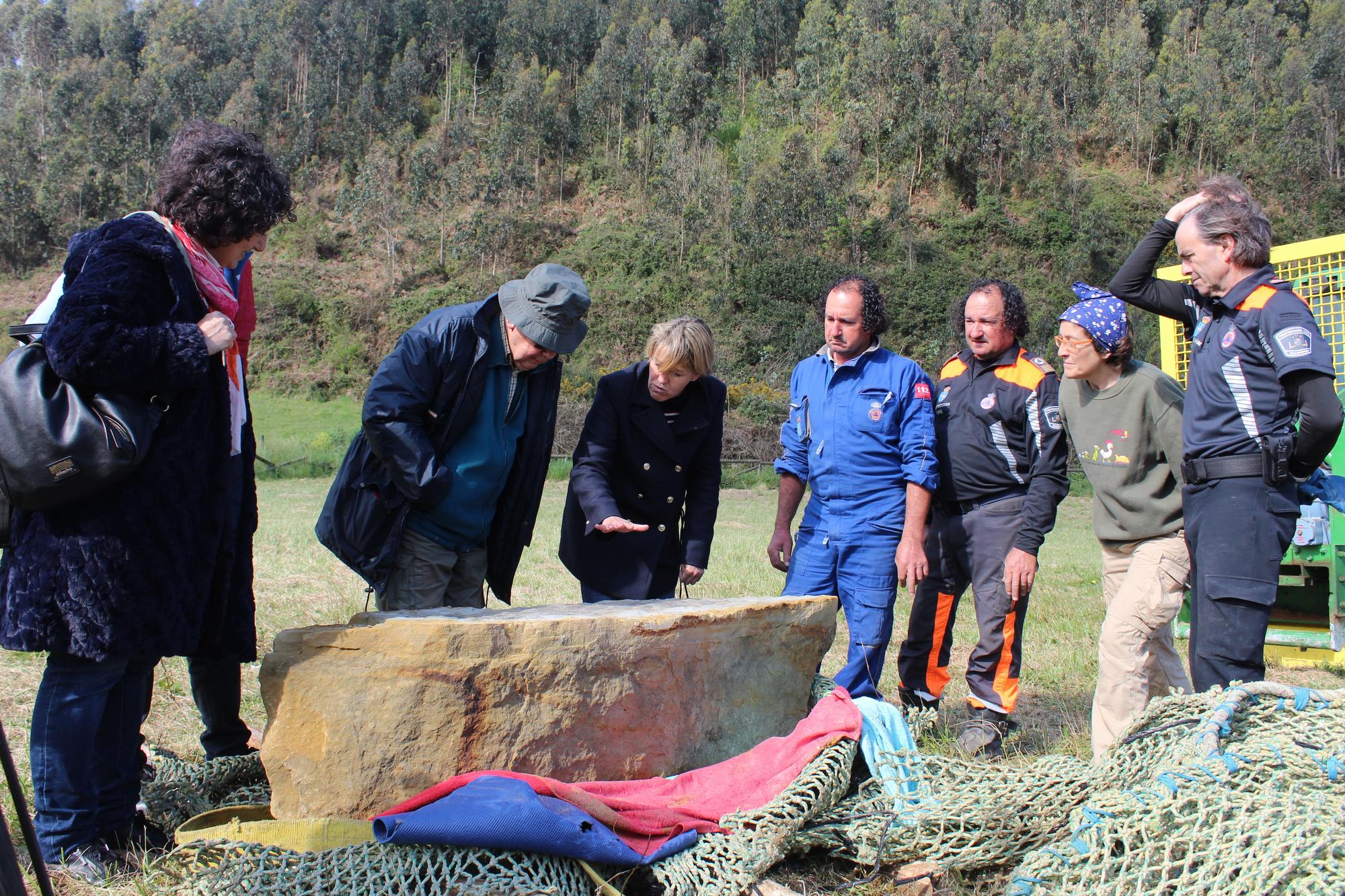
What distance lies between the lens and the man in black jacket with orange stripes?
4.06 meters

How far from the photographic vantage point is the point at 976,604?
422 centimetres

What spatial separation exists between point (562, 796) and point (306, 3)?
78361 mm

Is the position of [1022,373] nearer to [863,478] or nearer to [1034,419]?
[1034,419]

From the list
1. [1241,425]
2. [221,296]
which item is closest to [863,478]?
[1241,425]

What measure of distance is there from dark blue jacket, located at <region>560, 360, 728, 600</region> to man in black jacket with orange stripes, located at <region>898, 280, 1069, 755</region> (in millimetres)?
1100

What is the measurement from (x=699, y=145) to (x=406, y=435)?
179 ft

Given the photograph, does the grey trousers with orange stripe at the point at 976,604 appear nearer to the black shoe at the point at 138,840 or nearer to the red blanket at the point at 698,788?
the red blanket at the point at 698,788

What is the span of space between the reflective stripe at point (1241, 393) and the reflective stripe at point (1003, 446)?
1.06m

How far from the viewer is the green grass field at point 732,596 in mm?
Answer: 4270

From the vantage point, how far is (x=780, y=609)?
3543mm

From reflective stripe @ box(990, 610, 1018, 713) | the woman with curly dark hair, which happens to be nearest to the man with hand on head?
reflective stripe @ box(990, 610, 1018, 713)

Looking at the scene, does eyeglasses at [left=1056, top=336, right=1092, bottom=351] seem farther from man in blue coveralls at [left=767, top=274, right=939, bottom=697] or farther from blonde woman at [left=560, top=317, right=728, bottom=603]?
blonde woman at [left=560, top=317, right=728, bottom=603]

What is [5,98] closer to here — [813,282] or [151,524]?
[813,282]

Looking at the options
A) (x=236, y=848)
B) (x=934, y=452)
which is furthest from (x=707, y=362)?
(x=236, y=848)
